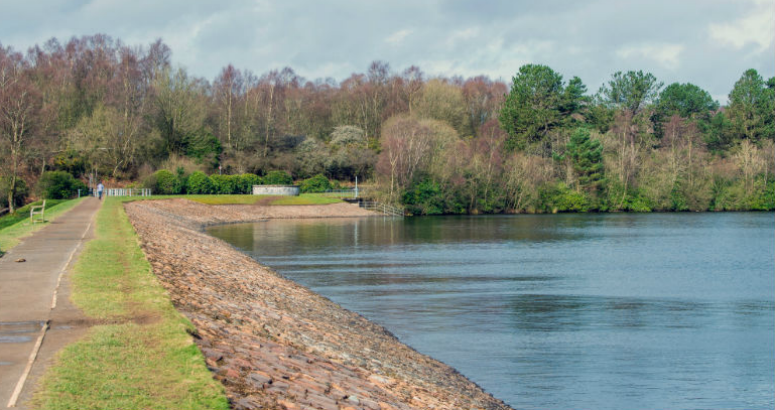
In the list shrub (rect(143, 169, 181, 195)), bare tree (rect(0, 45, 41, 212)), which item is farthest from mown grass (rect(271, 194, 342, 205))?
bare tree (rect(0, 45, 41, 212))

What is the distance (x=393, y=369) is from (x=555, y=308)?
11.9m

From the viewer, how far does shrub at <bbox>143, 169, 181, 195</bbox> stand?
273 feet

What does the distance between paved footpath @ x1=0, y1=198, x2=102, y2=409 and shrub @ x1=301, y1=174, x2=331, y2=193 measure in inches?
2798

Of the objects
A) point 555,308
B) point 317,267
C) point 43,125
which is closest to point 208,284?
point 555,308

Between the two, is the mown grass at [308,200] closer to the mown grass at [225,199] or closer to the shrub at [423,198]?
the mown grass at [225,199]

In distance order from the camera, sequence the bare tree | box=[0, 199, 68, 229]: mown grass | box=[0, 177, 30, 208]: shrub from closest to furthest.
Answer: box=[0, 199, 68, 229]: mown grass < box=[0, 177, 30, 208]: shrub < the bare tree

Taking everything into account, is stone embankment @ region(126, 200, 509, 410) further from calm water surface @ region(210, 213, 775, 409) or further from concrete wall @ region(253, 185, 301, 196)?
concrete wall @ region(253, 185, 301, 196)

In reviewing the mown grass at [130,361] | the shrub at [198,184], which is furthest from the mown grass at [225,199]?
the mown grass at [130,361]

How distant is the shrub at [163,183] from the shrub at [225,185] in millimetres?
4881

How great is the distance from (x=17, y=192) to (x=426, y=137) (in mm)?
45430

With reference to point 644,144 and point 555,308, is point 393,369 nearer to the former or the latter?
point 555,308

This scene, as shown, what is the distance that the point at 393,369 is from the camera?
15.0m

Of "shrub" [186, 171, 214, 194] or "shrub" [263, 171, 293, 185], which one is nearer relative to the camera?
"shrub" [186, 171, 214, 194]

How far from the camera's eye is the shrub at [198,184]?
85819 mm
